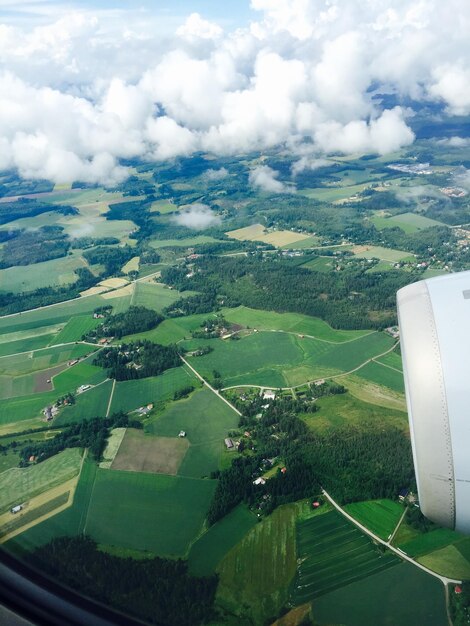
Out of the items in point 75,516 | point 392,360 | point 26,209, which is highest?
point 26,209

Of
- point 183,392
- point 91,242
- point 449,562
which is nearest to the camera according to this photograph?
point 449,562

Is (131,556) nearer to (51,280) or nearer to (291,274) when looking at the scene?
(291,274)

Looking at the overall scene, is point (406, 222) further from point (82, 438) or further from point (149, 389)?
point (82, 438)

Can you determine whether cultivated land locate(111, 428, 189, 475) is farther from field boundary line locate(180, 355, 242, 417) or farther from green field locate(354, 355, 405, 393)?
green field locate(354, 355, 405, 393)

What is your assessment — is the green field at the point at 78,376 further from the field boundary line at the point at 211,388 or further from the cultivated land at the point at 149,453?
the cultivated land at the point at 149,453

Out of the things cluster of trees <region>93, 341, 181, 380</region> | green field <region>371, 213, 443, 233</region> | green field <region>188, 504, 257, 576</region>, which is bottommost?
green field <region>371, 213, 443, 233</region>

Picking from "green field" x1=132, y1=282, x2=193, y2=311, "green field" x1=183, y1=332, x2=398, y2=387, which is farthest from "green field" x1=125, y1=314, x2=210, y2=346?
"green field" x1=132, y1=282, x2=193, y2=311

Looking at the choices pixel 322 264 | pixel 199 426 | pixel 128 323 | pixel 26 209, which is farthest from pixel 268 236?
pixel 199 426
